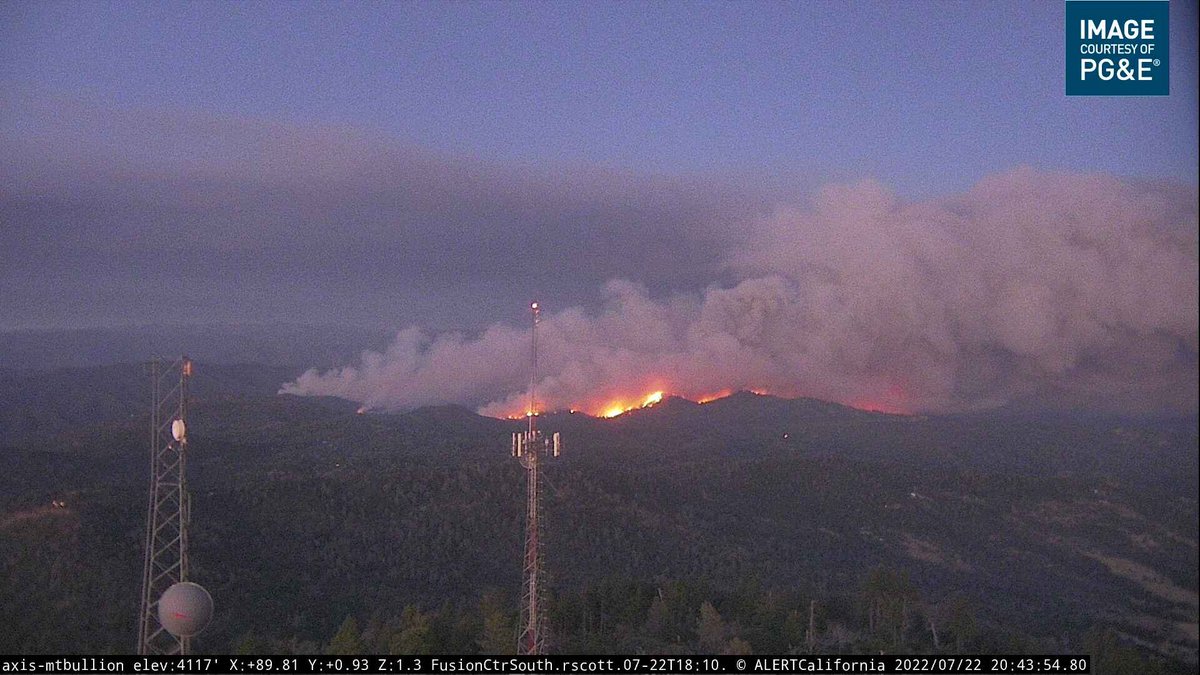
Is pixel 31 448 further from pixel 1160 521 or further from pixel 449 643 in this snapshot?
pixel 1160 521

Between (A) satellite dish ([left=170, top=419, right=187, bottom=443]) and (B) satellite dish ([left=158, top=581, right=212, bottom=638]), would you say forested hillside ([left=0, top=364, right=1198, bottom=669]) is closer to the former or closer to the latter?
(B) satellite dish ([left=158, top=581, right=212, bottom=638])

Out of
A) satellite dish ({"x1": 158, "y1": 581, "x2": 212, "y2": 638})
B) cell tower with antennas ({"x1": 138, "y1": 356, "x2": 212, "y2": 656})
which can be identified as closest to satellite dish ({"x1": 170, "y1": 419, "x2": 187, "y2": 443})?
cell tower with antennas ({"x1": 138, "y1": 356, "x2": 212, "y2": 656})

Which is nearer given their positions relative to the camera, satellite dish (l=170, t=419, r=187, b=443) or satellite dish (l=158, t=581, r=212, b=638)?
satellite dish (l=158, t=581, r=212, b=638)

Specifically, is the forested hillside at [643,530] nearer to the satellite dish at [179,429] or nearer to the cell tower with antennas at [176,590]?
the cell tower with antennas at [176,590]

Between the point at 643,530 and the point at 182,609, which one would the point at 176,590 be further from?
the point at 643,530

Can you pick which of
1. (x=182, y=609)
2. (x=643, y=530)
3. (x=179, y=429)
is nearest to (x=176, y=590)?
(x=182, y=609)

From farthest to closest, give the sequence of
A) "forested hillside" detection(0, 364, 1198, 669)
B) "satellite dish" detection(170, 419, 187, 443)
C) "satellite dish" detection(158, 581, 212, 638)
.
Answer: "forested hillside" detection(0, 364, 1198, 669)
"satellite dish" detection(170, 419, 187, 443)
"satellite dish" detection(158, 581, 212, 638)

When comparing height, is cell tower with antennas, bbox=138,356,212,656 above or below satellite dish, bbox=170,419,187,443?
below

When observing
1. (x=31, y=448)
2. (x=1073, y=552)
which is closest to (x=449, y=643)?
(x=1073, y=552)
